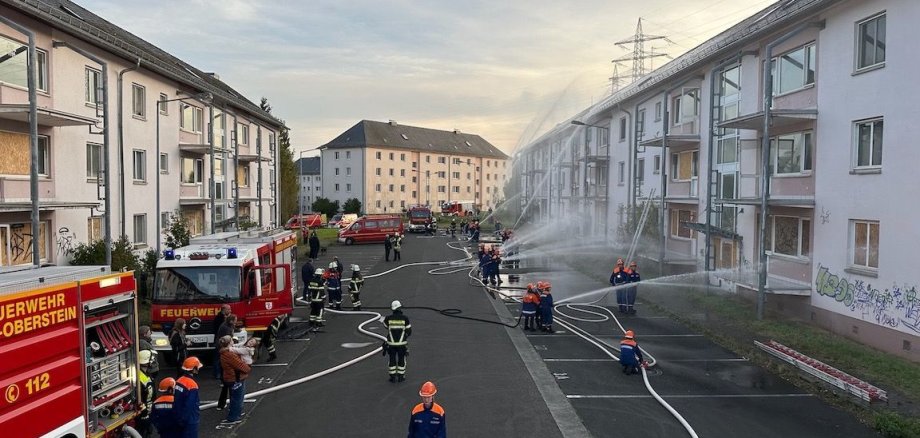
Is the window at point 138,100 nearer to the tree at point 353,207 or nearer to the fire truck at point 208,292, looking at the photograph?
the fire truck at point 208,292

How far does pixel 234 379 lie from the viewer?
995cm

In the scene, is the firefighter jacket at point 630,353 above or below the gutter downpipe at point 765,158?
below

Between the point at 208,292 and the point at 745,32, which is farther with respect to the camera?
the point at 745,32

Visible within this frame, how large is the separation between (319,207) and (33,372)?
77.4 m

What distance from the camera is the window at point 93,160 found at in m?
21.2

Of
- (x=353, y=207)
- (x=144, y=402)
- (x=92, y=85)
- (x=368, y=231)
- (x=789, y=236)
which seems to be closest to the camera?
(x=144, y=402)

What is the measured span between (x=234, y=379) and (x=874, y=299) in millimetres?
13265

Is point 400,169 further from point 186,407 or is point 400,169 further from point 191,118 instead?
point 186,407

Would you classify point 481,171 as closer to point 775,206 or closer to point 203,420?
point 775,206

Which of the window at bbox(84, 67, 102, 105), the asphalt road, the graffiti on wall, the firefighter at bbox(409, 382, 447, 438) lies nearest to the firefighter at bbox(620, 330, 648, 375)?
the asphalt road

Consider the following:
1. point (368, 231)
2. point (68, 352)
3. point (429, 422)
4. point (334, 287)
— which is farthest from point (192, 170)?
point (429, 422)

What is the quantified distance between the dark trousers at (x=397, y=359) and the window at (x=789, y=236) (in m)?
11.6

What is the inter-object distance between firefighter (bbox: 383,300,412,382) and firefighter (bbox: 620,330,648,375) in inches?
163

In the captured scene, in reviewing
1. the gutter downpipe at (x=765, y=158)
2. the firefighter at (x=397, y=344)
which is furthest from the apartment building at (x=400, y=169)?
the firefighter at (x=397, y=344)
